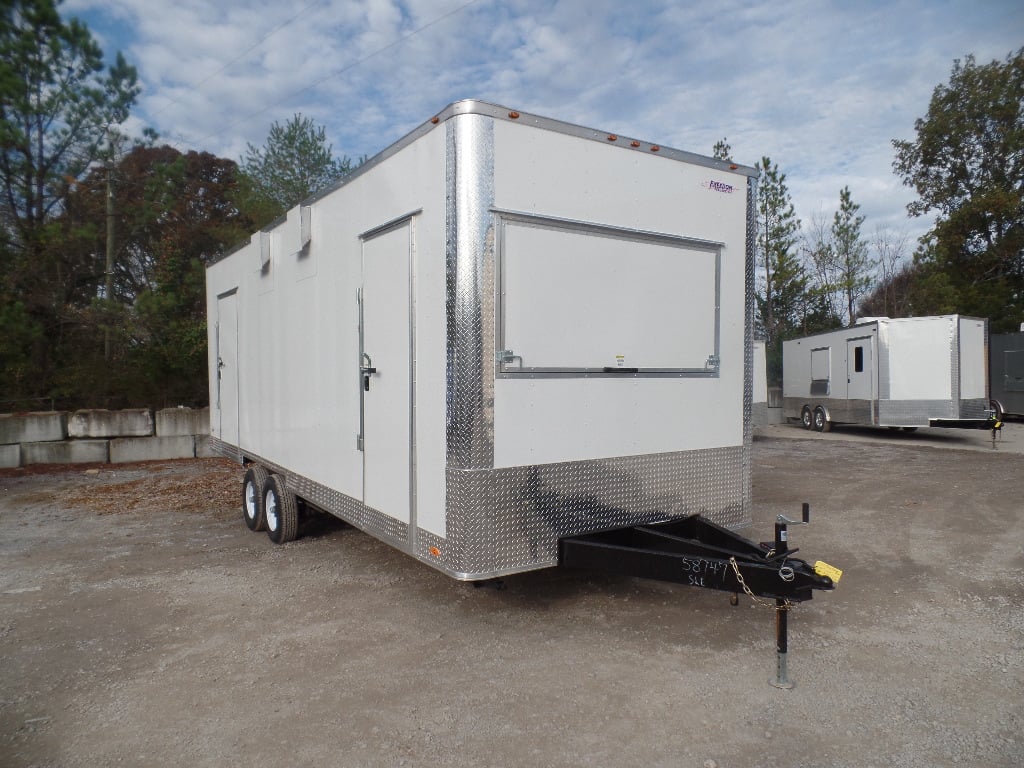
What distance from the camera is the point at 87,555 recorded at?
19.9ft

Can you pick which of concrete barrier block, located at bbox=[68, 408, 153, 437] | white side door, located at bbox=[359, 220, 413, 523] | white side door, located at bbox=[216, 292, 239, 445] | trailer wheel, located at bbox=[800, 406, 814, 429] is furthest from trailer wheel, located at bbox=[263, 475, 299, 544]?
trailer wheel, located at bbox=[800, 406, 814, 429]

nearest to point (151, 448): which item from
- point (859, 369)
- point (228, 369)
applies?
point (228, 369)

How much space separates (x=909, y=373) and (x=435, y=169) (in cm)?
1336

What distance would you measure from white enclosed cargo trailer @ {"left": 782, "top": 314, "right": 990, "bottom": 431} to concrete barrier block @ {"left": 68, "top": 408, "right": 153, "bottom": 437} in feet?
46.9

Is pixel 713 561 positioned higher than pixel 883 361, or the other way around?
pixel 883 361

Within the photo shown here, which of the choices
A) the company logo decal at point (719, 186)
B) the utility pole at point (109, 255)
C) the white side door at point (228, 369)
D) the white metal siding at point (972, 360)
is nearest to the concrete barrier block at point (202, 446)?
the utility pole at point (109, 255)

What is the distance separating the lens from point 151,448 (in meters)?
11.8

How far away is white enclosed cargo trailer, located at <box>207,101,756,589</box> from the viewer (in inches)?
142

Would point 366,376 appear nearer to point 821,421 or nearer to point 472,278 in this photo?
point 472,278

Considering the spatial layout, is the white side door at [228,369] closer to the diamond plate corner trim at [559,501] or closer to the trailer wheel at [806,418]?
the diamond plate corner trim at [559,501]

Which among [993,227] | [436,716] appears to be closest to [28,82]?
[436,716]

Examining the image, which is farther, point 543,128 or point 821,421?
point 821,421

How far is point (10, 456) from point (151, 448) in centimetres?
199

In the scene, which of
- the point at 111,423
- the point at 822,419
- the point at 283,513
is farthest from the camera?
the point at 822,419
